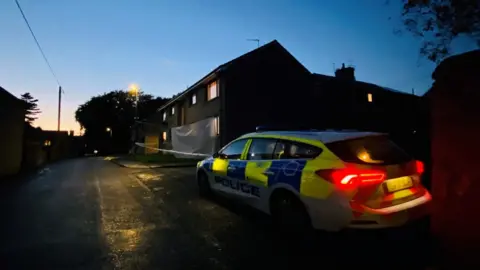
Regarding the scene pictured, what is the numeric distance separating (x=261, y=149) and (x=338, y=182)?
6.69ft

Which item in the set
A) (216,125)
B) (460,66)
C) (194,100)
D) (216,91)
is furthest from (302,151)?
(194,100)

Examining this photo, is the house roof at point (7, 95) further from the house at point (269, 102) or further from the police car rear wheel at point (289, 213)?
the police car rear wheel at point (289, 213)

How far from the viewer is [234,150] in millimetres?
6953

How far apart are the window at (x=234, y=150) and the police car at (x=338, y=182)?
0.99 meters

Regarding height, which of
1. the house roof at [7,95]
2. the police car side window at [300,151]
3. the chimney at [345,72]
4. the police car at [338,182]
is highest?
the chimney at [345,72]

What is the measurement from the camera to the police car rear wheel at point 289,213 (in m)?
4.64

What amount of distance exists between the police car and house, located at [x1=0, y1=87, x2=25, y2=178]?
1307cm

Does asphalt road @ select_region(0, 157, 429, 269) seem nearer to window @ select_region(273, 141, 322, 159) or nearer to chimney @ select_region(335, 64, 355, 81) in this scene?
window @ select_region(273, 141, 322, 159)

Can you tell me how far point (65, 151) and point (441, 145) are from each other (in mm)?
46761

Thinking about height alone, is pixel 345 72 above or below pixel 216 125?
above

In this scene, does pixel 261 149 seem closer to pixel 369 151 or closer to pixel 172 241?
pixel 369 151

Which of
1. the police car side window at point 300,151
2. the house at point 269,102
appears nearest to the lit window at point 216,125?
the house at point 269,102

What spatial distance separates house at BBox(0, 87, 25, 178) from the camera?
1383cm

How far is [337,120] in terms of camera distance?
2045 centimetres
